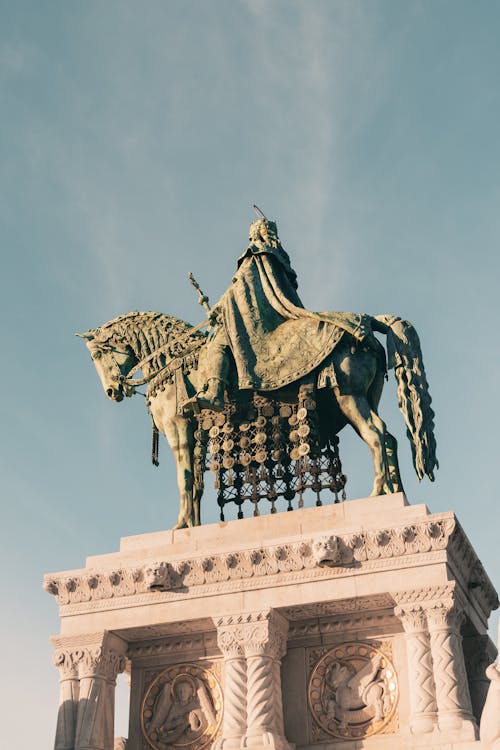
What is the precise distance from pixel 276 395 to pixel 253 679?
7086 mm

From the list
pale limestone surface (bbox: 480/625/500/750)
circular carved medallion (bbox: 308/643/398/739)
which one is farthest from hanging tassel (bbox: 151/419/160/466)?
pale limestone surface (bbox: 480/625/500/750)

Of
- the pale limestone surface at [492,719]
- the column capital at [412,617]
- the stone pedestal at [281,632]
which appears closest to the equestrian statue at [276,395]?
the stone pedestal at [281,632]

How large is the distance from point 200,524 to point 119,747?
5.52 m

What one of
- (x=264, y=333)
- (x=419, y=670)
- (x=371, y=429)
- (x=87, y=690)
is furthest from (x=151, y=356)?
(x=419, y=670)

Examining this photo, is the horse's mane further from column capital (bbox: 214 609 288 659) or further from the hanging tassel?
column capital (bbox: 214 609 288 659)

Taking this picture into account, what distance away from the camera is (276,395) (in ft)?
87.7

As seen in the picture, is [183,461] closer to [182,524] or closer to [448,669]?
[182,524]

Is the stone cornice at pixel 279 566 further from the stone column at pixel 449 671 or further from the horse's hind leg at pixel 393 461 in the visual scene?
the horse's hind leg at pixel 393 461

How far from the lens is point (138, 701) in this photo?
81.7 ft

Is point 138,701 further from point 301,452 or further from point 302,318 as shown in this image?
point 302,318

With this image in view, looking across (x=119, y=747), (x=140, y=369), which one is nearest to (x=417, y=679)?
(x=119, y=747)

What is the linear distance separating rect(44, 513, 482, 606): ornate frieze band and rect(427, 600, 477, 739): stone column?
1384mm

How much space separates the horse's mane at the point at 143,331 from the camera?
29.0m

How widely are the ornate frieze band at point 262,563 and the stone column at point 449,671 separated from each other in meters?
1.38
